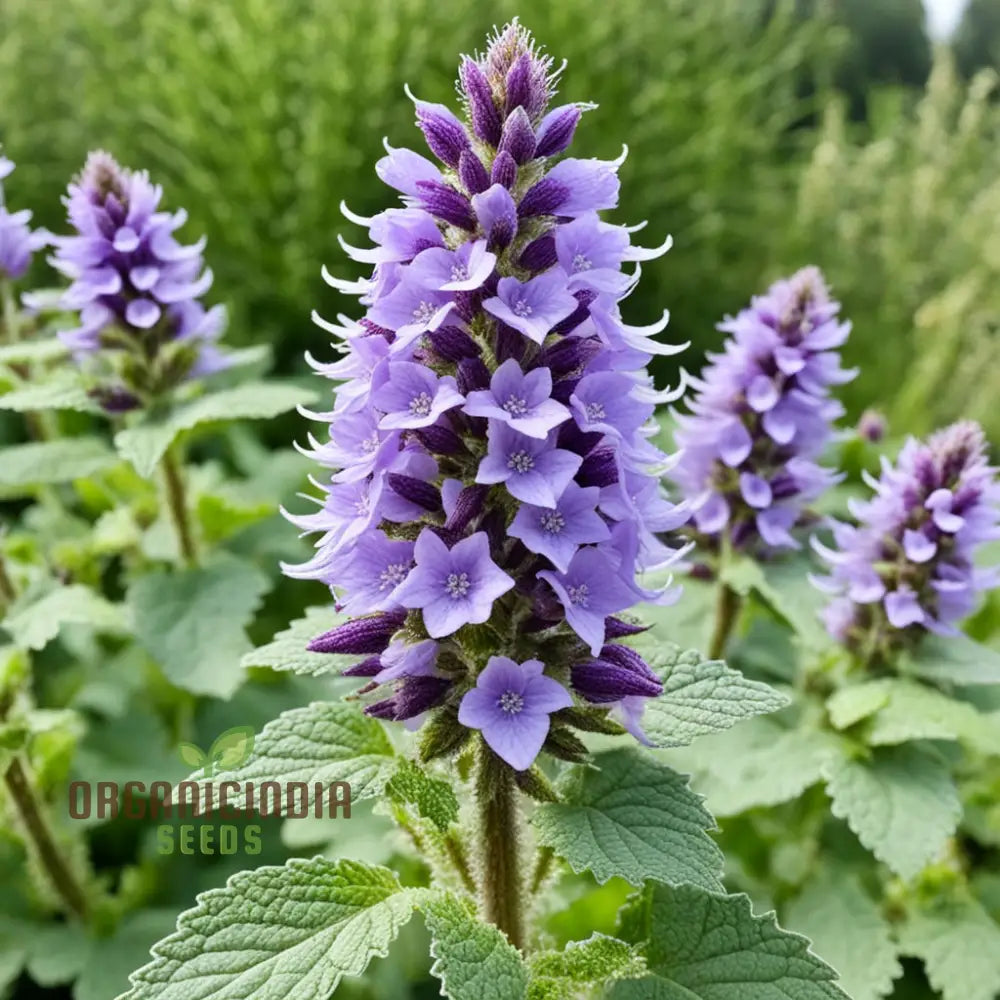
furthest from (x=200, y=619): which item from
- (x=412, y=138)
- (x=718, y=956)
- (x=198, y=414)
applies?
(x=412, y=138)

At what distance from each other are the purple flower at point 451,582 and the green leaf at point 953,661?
3.90ft

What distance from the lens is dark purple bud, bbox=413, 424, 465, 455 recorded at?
1.25m

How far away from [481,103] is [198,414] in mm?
1048

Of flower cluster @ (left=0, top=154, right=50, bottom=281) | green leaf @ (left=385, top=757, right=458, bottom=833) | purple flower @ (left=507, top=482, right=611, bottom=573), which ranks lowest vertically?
green leaf @ (left=385, top=757, right=458, bottom=833)

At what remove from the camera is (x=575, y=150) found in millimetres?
4391

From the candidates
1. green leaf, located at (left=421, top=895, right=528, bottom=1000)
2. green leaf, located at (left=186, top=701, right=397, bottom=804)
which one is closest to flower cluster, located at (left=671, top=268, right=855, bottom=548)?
green leaf, located at (left=186, top=701, right=397, bottom=804)

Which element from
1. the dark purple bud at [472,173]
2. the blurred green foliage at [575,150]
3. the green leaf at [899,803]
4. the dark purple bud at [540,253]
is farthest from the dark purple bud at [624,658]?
the blurred green foliage at [575,150]

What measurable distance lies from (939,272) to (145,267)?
157 inches

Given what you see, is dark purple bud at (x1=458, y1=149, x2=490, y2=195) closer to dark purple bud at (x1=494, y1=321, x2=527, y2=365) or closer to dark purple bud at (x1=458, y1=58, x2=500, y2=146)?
dark purple bud at (x1=458, y1=58, x2=500, y2=146)

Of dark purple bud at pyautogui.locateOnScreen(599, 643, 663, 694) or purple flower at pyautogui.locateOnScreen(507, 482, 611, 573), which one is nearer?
purple flower at pyautogui.locateOnScreen(507, 482, 611, 573)

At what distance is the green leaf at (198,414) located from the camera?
2.01 m

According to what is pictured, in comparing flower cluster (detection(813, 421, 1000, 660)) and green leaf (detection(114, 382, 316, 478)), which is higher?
green leaf (detection(114, 382, 316, 478))

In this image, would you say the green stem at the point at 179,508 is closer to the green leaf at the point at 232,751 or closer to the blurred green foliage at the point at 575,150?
the green leaf at the point at 232,751

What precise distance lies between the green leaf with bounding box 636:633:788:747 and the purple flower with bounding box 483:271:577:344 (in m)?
0.50
